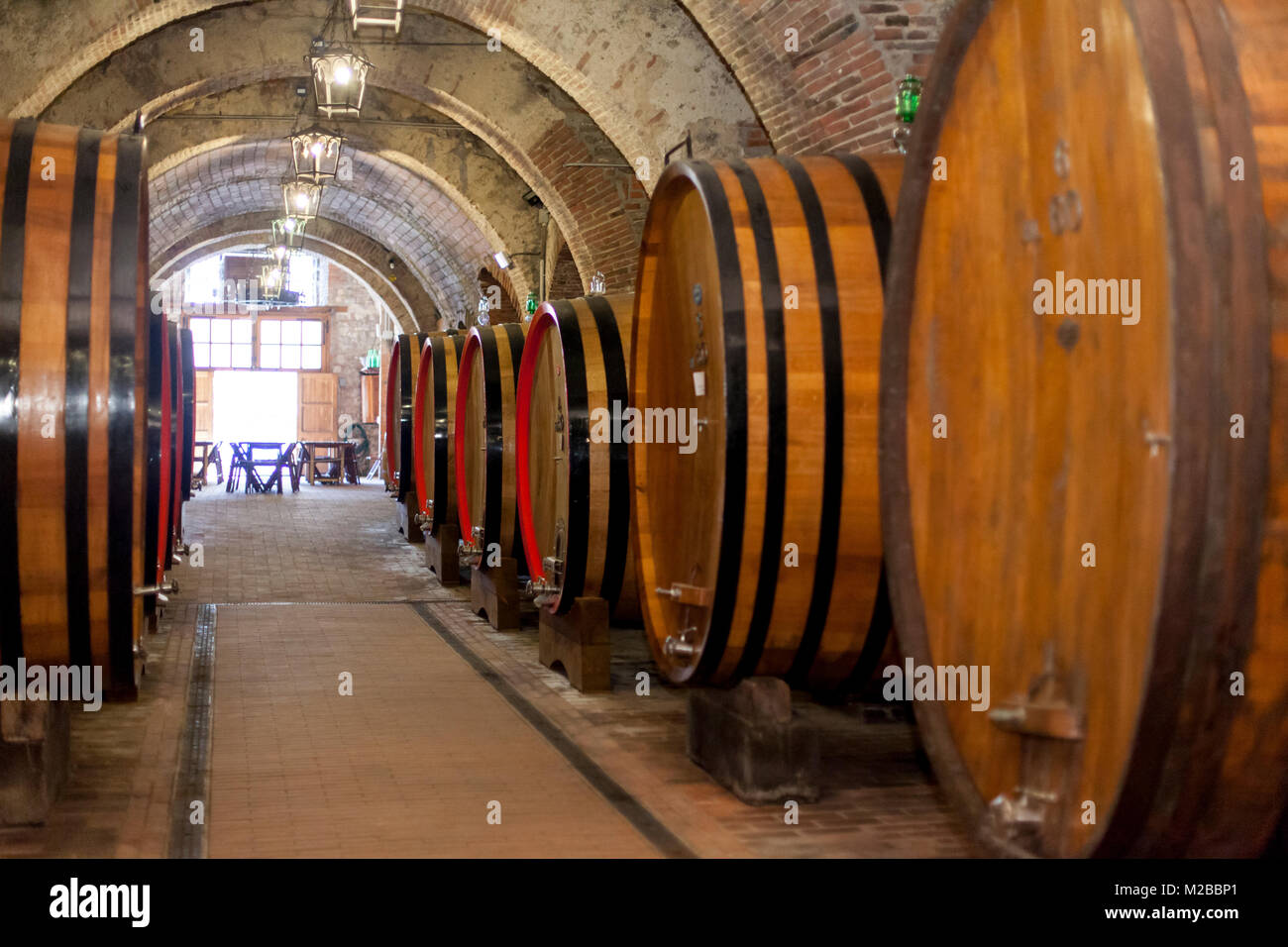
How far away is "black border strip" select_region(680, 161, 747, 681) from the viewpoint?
3.37 meters

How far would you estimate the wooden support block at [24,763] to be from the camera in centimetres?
338

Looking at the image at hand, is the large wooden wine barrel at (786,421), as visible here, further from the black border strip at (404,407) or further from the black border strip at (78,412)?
the black border strip at (404,407)

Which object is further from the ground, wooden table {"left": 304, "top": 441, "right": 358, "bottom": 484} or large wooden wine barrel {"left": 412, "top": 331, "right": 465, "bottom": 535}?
large wooden wine barrel {"left": 412, "top": 331, "right": 465, "bottom": 535}

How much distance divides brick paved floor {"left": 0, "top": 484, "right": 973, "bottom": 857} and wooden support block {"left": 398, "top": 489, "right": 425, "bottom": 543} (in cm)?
400

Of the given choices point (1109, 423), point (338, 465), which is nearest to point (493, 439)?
point (1109, 423)

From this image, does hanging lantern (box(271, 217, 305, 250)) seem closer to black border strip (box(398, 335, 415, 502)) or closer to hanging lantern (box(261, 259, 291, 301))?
hanging lantern (box(261, 259, 291, 301))

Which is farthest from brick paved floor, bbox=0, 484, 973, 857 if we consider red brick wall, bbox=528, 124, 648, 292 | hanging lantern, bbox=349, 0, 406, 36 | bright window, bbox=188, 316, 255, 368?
bright window, bbox=188, 316, 255, 368

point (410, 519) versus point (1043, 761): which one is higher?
point (1043, 761)

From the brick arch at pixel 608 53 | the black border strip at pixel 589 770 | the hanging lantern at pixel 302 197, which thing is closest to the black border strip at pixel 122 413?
the black border strip at pixel 589 770

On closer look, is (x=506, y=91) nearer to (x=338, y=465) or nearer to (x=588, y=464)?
(x=588, y=464)

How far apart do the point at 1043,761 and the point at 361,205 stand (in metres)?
20.2

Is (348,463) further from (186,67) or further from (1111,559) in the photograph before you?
(1111,559)

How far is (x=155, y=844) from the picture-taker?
11.0 feet

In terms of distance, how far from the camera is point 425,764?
4227 millimetres
